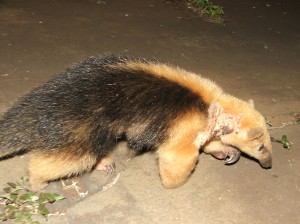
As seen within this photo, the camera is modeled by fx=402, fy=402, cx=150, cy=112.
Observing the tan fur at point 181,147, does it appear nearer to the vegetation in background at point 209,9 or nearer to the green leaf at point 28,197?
the green leaf at point 28,197

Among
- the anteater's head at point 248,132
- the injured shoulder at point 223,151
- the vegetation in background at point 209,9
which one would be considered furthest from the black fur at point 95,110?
the vegetation in background at point 209,9

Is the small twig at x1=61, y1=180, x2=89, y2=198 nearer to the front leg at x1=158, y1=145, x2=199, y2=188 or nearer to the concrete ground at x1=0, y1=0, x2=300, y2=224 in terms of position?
the concrete ground at x1=0, y1=0, x2=300, y2=224

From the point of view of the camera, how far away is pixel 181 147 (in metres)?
A: 3.90

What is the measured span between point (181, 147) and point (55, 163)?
1.20 metres

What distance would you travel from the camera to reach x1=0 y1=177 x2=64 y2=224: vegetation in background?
3.65 meters

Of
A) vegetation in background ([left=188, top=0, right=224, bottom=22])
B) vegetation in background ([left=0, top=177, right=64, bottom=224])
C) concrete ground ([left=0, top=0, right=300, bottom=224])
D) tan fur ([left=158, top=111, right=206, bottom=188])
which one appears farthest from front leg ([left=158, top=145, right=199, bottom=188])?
vegetation in background ([left=188, top=0, right=224, bottom=22])

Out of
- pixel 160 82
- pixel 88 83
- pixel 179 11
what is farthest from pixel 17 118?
pixel 179 11

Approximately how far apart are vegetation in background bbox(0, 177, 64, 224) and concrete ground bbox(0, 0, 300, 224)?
0.41 feet

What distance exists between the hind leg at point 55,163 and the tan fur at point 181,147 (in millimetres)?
733

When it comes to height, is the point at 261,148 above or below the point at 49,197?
above

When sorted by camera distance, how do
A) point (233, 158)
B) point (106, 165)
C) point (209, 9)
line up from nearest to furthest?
1. point (106, 165)
2. point (233, 158)
3. point (209, 9)

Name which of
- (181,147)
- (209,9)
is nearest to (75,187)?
(181,147)

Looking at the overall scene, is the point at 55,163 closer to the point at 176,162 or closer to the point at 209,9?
the point at 176,162

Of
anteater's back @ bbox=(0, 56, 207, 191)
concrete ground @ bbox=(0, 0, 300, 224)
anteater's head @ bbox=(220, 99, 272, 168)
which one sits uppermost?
anteater's back @ bbox=(0, 56, 207, 191)
